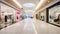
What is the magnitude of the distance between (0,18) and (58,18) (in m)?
6.13

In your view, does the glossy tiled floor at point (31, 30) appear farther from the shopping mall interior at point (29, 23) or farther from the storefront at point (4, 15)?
the storefront at point (4, 15)

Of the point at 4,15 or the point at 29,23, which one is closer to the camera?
the point at 4,15

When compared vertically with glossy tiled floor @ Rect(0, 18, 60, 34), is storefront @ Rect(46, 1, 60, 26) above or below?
above

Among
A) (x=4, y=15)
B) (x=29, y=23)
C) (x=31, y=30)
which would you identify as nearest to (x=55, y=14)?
(x=29, y=23)

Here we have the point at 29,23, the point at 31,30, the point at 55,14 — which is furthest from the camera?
the point at 29,23

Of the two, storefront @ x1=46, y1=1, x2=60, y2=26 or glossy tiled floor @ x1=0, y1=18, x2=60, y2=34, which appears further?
storefront @ x1=46, y1=1, x2=60, y2=26

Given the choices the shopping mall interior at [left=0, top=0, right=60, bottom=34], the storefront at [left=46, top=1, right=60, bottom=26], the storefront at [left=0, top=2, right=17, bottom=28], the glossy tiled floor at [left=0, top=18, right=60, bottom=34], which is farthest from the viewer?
the storefront at [left=46, top=1, right=60, bottom=26]

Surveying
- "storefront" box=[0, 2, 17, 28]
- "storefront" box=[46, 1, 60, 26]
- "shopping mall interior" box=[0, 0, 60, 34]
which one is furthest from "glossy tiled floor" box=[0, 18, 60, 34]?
"storefront" box=[46, 1, 60, 26]

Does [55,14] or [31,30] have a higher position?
[55,14]

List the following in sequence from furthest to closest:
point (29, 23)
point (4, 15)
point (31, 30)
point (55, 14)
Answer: point (29, 23), point (55, 14), point (4, 15), point (31, 30)

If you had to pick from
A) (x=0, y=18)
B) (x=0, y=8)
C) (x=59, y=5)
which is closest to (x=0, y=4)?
(x=0, y=8)

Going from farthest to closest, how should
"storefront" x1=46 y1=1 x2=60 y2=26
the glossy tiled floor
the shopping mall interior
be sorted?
"storefront" x1=46 y1=1 x2=60 y2=26 < the shopping mall interior < the glossy tiled floor

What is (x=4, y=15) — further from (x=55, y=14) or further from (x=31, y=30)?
(x=55, y=14)

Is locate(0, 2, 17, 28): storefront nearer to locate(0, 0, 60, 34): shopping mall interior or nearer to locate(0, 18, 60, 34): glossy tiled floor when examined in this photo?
locate(0, 0, 60, 34): shopping mall interior
